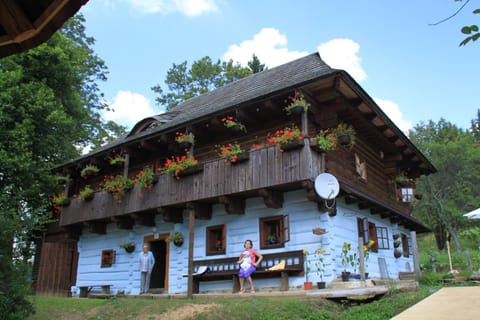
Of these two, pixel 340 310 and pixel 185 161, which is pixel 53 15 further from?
pixel 185 161

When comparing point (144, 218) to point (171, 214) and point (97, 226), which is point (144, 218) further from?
point (97, 226)

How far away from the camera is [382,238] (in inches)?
611

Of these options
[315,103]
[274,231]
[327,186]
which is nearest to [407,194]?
[315,103]

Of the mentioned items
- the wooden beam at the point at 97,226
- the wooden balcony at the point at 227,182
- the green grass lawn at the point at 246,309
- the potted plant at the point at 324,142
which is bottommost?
the green grass lawn at the point at 246,309

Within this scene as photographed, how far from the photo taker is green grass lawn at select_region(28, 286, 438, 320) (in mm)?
8648

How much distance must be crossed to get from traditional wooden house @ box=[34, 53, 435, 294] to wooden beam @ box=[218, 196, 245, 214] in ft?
0.10

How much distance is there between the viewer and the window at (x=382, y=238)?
15.4 meters

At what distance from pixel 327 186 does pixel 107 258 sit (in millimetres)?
10277

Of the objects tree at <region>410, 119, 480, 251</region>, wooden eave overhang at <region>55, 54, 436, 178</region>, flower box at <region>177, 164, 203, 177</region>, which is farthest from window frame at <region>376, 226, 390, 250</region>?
tree at <region>410, 119, 480, 251</region>

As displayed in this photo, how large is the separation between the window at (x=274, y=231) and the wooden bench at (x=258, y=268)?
1.23ft

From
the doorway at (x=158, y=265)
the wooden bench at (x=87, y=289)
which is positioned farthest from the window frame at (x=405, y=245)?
the wooden bench at (x=87, y=289)

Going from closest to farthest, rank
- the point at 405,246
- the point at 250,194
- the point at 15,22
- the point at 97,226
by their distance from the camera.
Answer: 1. the point at 15,22
2. the point at 250,194
3. the point at 97,226
4. the point at 405,246

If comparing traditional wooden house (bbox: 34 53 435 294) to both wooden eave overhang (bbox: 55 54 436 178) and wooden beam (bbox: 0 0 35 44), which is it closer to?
wooden eave overhang (bbox: 55 54 436 178)

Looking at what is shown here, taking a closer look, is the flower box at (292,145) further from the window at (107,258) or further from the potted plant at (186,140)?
the window at (107,258)
